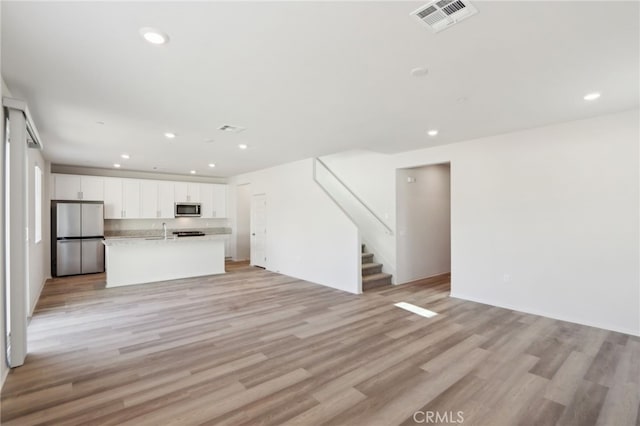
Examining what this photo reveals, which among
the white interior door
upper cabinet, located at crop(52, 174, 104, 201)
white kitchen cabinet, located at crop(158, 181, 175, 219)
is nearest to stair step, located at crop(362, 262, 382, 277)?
the white interior door

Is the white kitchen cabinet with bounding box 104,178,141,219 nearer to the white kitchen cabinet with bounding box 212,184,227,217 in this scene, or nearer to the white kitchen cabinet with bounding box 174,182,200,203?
the white kitchen cabinet with bounding box 174,182,200,203

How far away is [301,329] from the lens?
3855 millimetres

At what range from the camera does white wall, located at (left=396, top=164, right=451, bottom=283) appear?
6379mm

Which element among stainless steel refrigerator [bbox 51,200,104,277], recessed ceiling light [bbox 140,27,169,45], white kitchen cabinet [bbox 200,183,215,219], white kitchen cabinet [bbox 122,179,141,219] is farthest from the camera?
white kitchen cabinet [bbox 200,183,215,219]

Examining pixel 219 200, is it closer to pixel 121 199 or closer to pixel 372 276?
pixel 121 199

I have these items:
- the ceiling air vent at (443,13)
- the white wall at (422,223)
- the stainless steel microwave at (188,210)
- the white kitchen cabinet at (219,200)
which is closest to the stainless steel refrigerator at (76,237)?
the stainless steel microwave at (188,210)

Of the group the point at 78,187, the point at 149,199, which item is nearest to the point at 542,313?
the point at 149,199

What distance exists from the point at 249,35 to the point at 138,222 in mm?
8266

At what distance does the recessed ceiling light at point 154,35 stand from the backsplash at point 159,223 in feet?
25.5

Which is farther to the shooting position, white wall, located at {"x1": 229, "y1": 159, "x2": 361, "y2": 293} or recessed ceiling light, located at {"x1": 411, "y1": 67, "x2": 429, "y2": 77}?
white wall, located at {"x1": 229, "y1": 159, "x2": 361, "y2": 293}

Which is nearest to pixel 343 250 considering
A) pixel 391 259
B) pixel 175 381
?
pixel 391 259

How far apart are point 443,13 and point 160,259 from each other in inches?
269

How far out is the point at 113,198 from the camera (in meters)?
8.06

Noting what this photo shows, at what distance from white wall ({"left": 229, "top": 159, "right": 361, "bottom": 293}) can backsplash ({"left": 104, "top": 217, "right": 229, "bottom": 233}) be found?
8.03ft
